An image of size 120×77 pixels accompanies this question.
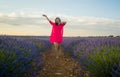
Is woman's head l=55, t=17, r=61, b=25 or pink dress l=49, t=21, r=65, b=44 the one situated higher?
woman's head l=55, t=17, r=61, b=25

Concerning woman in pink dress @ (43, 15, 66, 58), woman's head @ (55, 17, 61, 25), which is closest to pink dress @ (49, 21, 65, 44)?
woman in pink dress @ (43, 15, 66, 58)

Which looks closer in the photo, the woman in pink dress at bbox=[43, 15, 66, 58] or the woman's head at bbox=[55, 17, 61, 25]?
the woman's head at bbox=[55, 17, 61, 25]

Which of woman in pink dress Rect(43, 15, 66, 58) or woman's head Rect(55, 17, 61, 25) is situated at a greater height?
woman's head Rect(55, 17, 61, 25)

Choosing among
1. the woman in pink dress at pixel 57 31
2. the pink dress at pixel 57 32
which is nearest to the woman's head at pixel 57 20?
the woman in pink dress at pixel 57 31

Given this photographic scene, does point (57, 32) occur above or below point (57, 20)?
below

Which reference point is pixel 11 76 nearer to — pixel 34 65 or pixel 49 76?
pixel 34 65

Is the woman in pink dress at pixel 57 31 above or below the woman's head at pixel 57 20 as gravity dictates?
below

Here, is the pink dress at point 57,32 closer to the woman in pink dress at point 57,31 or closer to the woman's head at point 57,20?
the woman in pink dress at point 57,31

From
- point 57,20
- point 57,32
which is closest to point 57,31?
point 57,32

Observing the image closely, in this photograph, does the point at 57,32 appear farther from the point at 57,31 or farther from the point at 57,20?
the point at 57,20

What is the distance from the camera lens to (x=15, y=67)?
4707 mm

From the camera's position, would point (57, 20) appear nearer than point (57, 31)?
Yes

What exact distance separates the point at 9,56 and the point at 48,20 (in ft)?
21.2

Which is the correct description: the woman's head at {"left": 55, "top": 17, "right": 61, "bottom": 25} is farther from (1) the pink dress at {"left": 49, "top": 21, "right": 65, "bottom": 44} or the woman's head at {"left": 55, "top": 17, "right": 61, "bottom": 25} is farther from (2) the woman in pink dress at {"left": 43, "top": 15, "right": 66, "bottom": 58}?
(1) the pink dress at {"left": 49, "top": 21, "right": 65, "bottom": 44}
